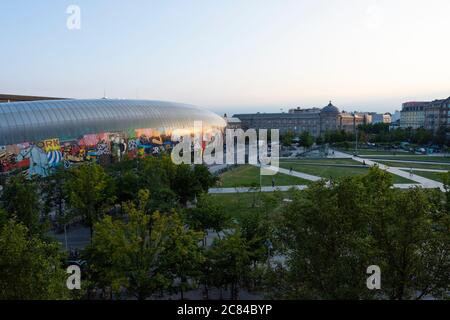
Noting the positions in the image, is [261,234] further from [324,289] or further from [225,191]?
[225,191]

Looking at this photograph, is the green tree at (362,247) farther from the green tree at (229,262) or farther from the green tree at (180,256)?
the green tree at (180,256)

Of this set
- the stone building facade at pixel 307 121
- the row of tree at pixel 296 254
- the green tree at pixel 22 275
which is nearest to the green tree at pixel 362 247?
the row of tree at pixel 296 254

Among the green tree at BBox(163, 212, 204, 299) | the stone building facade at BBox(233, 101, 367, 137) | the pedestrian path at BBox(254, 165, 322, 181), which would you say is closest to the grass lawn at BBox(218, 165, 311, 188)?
the pedestrian path at BBox(254, 165, 322, 181)

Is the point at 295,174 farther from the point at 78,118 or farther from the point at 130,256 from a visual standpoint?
the point at 130,256

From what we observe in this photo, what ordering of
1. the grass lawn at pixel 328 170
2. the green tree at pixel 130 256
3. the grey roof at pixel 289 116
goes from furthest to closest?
the grey roof at pixel 289 116
the grass lawn at pixel 328 170
the green tree at pixel 130 256

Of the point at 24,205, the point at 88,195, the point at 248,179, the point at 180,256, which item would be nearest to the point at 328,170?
the point at 248,179

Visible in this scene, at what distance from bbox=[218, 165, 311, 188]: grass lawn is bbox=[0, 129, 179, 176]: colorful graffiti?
9840 millimetres

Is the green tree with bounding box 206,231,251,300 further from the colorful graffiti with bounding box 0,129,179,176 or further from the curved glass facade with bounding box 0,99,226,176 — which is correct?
the curved glass facade with bounding box 0,99,226,176

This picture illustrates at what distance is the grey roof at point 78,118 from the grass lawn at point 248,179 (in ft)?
64.7

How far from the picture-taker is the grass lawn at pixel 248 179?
43500 mm

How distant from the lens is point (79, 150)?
50562mm

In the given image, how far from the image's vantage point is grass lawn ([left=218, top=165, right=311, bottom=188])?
4350 centimetres
